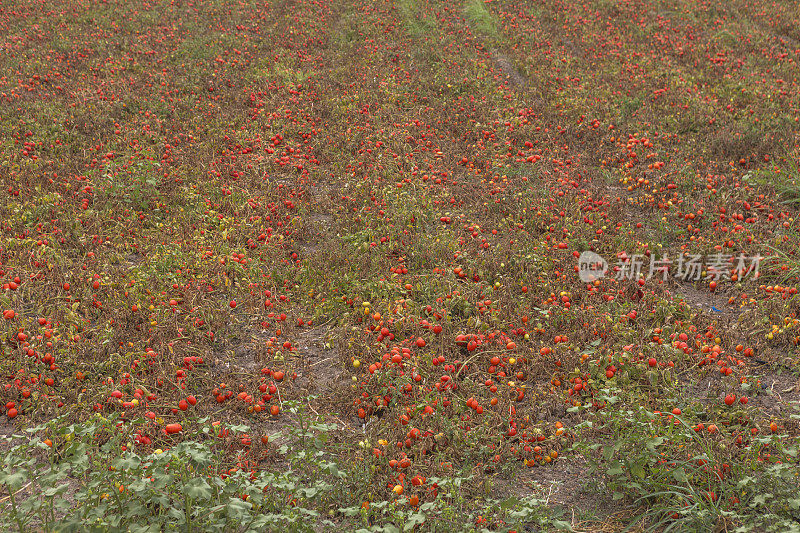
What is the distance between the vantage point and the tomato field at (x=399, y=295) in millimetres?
3734

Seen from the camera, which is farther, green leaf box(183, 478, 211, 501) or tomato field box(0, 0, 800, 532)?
tomato field box(0, 0, 800, 532)

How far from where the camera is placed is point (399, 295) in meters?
6.13

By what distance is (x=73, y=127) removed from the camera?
9695 millimetres

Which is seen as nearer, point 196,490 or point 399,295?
point 196,490

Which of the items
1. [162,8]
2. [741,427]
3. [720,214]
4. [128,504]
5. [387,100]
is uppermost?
[162,8]

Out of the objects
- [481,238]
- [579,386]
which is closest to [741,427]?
[579,386]

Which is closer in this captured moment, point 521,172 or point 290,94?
point 521,172

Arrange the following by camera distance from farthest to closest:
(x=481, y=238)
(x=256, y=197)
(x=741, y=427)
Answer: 1. (x=256, y=197)
2. (x=481, y=238)
3. (x=741, y=427)

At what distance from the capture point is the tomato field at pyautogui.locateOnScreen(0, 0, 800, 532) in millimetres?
3734

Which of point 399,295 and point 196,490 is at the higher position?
point 196,490

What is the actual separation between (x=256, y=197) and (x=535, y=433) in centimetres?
544

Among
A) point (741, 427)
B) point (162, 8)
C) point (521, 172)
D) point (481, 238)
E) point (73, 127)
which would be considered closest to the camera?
point (741, 427)

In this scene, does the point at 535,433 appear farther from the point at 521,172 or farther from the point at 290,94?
the point at 290,94

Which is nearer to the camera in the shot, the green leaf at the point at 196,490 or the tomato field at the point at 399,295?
the green leaf at the point at 196,490
